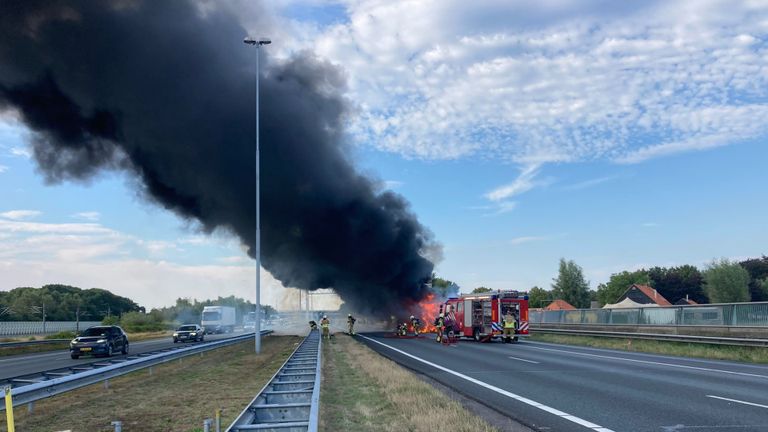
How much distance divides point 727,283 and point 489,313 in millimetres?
65254

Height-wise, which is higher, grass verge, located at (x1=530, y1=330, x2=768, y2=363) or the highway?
the highway

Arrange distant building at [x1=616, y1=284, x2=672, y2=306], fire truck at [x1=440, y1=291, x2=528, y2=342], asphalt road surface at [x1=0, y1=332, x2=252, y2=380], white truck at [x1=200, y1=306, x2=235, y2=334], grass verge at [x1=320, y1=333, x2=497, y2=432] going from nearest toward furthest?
grass verge at [x1=320, y1=333, x2=497, y2=432] → asphalt road surface at [x1=0, y1=332, x2=252, y2=380] → fire truck at [x1=440, y1=291, x2=528, y2=342] → white truck at [x1=200, y1=306, x2=235, y2=334] → distant building at [x1=616, y1=284, x2=672, y2=306]

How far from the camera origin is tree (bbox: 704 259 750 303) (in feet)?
275

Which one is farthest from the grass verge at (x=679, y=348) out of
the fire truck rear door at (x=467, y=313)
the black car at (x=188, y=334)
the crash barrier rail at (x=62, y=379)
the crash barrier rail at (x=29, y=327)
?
the crash barrier rail at (x=29, y=327)

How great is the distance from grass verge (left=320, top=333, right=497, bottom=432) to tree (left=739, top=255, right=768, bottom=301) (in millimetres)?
91012

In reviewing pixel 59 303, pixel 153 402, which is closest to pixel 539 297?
pixel 59 303

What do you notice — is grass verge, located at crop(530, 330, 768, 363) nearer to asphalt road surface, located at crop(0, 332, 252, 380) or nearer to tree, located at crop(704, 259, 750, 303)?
asphalt road surface, located at crop(0, 332, 252, 380)

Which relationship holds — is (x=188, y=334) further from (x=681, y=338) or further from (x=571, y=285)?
(x=571, y=285)

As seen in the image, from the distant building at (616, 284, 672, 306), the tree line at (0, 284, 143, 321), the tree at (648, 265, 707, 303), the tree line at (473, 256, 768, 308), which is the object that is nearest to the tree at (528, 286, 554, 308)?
the tree line at (473, 256, 768, 308)

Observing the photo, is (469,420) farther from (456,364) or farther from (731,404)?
(456,364)

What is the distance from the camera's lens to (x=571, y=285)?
108938 mm

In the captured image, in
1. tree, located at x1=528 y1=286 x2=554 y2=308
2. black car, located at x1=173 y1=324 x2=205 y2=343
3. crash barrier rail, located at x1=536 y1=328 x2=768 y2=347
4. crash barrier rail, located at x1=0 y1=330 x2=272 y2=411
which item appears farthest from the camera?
tree, located at x1=528 y1=286 x2=554 y2=308

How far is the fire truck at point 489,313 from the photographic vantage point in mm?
33781

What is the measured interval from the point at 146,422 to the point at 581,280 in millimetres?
107206
